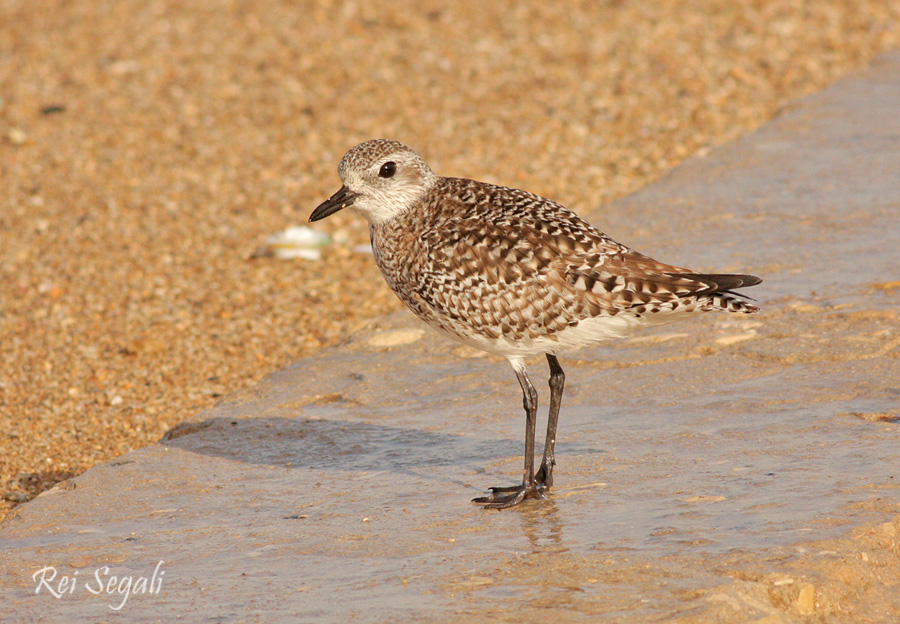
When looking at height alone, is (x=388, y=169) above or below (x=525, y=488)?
above

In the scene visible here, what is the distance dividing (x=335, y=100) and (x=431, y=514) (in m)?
9.41

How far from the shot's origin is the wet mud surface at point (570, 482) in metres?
5.02

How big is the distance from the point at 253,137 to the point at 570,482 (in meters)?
8.56

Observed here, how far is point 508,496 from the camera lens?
20.3 ft

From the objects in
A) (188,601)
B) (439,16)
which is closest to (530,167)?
(439,16)

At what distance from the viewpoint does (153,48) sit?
16391 millimetres

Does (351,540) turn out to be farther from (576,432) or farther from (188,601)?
(576,432)

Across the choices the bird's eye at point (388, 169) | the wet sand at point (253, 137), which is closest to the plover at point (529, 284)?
the bird's eye at point (388, 169)

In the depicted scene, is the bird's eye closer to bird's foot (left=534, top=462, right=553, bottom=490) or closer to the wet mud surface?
the wet mud surface

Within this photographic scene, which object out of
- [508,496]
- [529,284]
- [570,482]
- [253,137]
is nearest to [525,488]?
[508,496]

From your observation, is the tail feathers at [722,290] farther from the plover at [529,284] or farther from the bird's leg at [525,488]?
the bird's leg at [525,488]

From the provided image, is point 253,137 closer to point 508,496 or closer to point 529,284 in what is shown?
point 529,284

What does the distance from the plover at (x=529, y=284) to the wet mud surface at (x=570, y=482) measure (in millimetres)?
628

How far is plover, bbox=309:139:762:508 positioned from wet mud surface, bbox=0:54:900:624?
628mm
